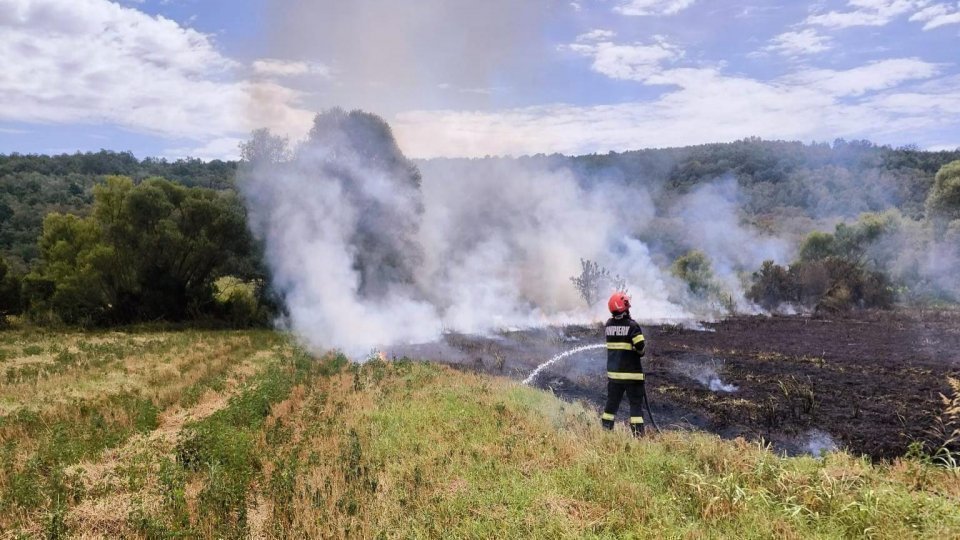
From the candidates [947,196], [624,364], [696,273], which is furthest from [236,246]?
[947,196]

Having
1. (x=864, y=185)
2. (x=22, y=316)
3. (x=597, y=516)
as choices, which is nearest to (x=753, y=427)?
(x=597, y=516)

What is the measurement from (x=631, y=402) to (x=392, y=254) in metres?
23.9

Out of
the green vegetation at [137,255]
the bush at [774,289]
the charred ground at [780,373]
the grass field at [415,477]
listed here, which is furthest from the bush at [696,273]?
the grass field at [415,477]

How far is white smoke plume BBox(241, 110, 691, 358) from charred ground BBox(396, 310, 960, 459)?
5236mm

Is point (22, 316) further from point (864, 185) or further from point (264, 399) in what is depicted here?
point (864, 185)

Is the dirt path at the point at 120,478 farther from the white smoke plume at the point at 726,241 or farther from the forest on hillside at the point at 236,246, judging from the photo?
the white smoke plume at the point at 726,241

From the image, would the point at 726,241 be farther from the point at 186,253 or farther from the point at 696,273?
the point at 186,253

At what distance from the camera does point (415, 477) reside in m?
6.73

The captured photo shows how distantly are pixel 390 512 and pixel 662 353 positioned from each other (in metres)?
15.4

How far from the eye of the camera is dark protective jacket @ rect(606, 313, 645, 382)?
28.5 feet

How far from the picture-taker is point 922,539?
191 inches

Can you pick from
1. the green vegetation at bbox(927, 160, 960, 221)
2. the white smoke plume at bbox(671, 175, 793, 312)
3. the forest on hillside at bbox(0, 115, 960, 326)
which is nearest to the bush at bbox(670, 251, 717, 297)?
the forest on hillside at bbox(0, 115, 960, 326)

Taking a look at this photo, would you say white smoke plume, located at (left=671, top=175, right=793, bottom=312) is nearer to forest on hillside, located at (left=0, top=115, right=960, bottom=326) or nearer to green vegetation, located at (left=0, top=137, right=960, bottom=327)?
forest on hillside, located at (left=0, top=115, right=960, bottom=326)

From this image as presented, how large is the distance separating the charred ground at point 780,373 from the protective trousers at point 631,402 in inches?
88.3
